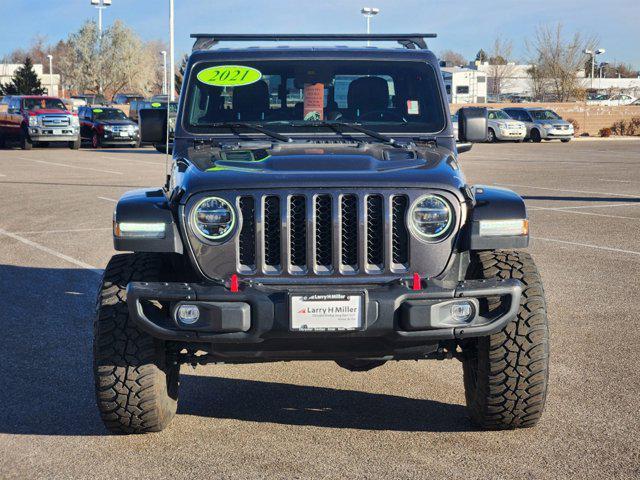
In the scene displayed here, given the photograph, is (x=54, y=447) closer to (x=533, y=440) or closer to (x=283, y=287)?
(x=283, y=287)

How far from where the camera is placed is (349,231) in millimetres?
4695

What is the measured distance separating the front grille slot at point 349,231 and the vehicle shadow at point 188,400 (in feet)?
3.35

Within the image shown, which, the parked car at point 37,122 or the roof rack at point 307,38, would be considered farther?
the parked car at point 37,122

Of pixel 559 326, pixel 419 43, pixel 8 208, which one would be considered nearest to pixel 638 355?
pixel 559 326

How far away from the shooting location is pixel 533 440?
4973 millimetres

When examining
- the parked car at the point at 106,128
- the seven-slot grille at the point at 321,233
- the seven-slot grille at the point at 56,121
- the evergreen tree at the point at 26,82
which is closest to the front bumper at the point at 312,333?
the seven-slot grille at the point at 321,233

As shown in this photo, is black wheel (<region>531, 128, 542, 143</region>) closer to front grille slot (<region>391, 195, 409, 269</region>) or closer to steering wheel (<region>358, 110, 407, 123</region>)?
steering wheel (<region>358, 110, 407, 123</region>)

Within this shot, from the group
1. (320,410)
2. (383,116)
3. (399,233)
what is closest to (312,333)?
(399,233)

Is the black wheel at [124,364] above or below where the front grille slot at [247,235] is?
below

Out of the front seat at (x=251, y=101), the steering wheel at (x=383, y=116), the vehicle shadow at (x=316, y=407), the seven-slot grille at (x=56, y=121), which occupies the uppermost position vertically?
the seven-slot grille at (x=56, y=121)

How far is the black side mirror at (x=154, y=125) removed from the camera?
255 inches

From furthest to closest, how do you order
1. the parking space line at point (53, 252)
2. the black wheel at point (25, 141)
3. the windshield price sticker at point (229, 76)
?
1. the black wheel at point (25, 141)
2. the parking space line at point (53, 252)
3. the windshield price sticker at point (229, 76)

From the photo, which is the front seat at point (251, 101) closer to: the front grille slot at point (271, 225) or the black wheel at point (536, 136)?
the front grille slot at point (271, 225)

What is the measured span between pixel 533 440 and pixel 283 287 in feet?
4.88
